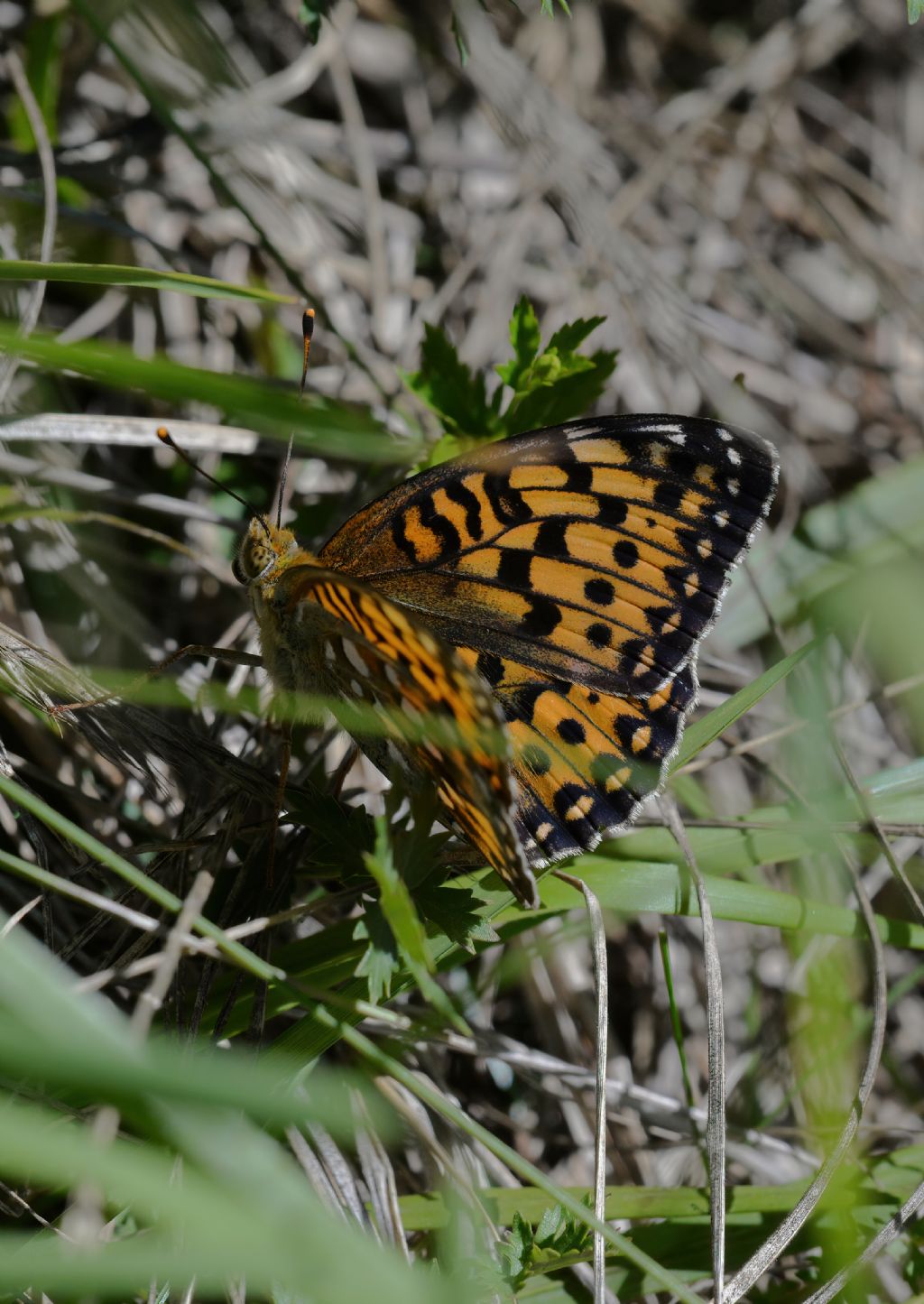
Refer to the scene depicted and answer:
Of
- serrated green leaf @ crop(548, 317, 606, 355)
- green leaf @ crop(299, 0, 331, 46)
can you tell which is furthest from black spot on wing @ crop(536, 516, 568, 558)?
green leaf @ crop(299, 0, 331, 46)

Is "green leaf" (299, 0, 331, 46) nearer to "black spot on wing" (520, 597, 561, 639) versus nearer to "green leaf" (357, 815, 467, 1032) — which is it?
"black spot on wing" (520, 597, 561, 639)

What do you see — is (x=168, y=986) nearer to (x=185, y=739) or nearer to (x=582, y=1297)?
(x=185, y=739)

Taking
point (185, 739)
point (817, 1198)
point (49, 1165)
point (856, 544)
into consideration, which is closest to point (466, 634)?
point (185, 739)

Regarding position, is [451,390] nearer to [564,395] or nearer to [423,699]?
[564,395]

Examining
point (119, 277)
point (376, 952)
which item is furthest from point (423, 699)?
point (119, 277)

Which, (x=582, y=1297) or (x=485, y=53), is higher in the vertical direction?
(x=485, y=53)

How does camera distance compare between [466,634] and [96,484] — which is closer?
[466,634]

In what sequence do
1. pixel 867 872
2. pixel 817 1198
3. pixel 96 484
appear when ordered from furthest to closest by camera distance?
pixel 867 872
pixel 96 484
pixel 817 1198

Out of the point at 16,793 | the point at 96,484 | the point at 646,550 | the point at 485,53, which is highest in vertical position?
the point at 485,53
